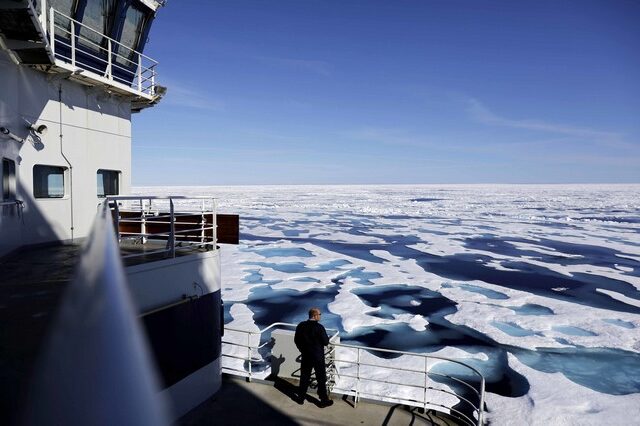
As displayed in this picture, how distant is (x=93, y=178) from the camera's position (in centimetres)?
1009

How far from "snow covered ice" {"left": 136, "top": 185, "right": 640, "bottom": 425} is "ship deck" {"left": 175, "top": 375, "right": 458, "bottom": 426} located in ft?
10.3

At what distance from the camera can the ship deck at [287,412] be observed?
6.90 meters

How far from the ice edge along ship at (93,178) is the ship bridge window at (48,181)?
0.02 m

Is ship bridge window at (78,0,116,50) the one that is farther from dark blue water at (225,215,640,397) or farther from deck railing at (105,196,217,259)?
dark blue water at (225,215,640,397)

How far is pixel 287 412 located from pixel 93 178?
22.6 feet

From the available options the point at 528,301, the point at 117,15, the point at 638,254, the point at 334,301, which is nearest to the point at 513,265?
the point at 528,301

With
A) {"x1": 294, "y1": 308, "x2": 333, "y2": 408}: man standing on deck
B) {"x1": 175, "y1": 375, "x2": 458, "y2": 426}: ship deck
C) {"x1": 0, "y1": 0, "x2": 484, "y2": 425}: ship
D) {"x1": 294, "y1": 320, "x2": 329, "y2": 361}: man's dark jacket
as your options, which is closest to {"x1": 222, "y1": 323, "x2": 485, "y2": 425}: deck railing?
{"x1": 0, "y1": 0, "x2": 484, "y2": 425}: ship

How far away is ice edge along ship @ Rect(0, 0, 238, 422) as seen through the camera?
630 centimetres

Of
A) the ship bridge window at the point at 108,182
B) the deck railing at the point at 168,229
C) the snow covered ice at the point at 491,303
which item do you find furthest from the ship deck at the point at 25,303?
the snow covered ice at the point at 491,303

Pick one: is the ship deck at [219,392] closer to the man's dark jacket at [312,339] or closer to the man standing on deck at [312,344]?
the man standing on deck at [312,344]

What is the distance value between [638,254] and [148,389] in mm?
35477

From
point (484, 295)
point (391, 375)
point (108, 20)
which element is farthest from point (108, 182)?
point (484, 295)

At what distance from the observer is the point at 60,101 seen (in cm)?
909

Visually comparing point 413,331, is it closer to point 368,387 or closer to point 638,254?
point 368,387
